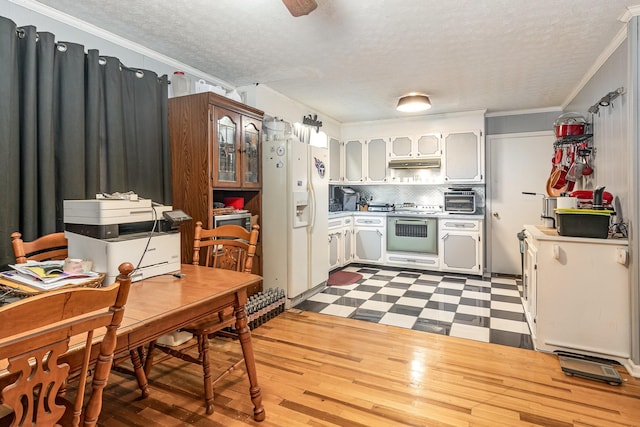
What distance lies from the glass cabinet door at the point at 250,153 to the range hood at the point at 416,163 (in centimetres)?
266

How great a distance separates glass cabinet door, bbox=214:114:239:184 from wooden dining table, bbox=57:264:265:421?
1.16 m

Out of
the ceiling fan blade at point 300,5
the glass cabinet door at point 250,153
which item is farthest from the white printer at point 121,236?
the glass cabinet door at point 250,153

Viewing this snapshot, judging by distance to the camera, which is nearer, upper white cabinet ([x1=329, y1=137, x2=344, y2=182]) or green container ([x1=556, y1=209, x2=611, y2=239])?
green container ([x1=556, y1=209, x2=611, y2=239])

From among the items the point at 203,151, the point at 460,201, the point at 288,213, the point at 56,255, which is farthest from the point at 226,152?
the point at 460,201

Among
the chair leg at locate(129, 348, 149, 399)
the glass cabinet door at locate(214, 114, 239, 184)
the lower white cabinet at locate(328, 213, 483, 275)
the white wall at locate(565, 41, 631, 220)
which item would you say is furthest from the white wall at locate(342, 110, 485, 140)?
the chair leg at locate(129, 348, 149, 399)

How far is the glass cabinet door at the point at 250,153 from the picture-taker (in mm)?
3318

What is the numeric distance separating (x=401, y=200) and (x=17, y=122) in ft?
16.1

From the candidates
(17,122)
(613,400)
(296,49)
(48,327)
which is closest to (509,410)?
(613,400)

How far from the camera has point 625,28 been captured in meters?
2.50

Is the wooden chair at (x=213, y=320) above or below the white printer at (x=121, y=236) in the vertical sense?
below

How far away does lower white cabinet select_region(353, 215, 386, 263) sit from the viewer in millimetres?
5410

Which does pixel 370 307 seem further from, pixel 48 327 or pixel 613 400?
pixel 48 327

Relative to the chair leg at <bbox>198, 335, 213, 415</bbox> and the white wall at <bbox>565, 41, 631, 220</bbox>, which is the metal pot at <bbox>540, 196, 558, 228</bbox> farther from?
the chair leg at <bbox>198, 335, 213, 415</bbox>

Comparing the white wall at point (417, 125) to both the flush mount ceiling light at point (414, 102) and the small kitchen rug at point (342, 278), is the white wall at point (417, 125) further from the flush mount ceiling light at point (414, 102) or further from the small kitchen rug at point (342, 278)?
the small kitchen rug at point (342, 278)
